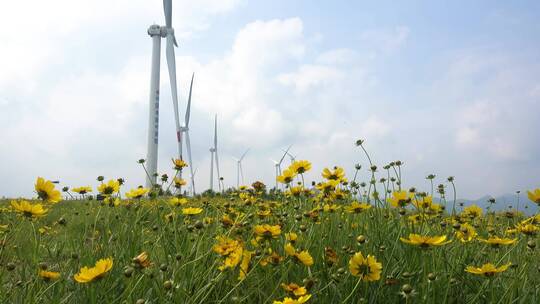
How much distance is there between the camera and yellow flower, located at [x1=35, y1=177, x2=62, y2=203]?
103 inches

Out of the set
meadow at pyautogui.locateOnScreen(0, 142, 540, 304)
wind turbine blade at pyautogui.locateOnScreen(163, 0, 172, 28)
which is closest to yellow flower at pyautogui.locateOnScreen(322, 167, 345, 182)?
meadow at pyautogui.locateOnScreen(0, 142, 540, 304)

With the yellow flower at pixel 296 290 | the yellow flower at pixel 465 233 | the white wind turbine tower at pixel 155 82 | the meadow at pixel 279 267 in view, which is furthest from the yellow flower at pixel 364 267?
the white wind turbine tower at pixel 155 82

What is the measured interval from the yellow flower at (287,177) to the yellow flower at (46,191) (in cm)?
158

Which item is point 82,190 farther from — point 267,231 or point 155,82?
point 155,82

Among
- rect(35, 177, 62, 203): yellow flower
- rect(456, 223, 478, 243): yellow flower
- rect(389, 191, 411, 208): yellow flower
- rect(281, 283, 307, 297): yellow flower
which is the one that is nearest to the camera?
rect(281, 283, 307, 297): yellow flower

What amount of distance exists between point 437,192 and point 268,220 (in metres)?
1.62

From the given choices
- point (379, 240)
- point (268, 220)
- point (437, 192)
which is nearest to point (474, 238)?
point (437, 192)

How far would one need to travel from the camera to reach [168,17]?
66.9 feet

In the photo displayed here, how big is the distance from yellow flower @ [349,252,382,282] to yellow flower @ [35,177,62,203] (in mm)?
1543

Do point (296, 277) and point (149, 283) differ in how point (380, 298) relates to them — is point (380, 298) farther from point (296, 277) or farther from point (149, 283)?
point (149, 283)

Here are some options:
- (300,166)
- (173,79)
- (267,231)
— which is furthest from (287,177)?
(173,79)

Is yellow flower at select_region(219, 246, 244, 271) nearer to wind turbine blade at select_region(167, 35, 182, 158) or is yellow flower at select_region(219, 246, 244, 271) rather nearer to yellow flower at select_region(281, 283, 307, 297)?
yellow flower at select_region(281, 283, 307, 297)

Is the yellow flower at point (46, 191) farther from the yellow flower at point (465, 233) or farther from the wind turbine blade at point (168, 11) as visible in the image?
the wind turbine blade at point (168, 11)

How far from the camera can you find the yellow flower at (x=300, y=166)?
3.52 m
